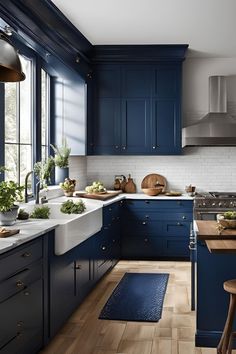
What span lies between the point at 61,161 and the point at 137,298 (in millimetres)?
2056

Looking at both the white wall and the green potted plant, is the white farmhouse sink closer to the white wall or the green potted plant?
the green potted plant

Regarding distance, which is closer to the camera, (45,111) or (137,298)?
(137,298)

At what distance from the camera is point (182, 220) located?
23.6ft

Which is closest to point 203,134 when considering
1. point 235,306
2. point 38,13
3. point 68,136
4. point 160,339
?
point 68,136

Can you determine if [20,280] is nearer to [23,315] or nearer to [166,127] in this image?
[23,315]

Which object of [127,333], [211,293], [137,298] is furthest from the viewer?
[137,298]

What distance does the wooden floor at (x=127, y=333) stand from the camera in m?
3.91

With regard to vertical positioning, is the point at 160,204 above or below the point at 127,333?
above

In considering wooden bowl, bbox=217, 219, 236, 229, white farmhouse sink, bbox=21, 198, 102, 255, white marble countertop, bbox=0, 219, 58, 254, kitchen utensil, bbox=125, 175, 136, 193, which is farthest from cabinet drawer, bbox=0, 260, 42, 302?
kitchen utensil, bbox=125, 175, 136, 193

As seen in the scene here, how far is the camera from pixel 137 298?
17.5ft

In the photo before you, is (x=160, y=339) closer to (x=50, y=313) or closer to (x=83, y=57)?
(x=50, y=313)

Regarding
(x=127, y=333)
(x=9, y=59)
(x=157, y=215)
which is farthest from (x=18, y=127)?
(x=9, y=59)

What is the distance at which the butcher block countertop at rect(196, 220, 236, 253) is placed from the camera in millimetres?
3266

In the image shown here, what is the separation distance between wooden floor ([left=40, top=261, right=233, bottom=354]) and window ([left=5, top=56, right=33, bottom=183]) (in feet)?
4.98
